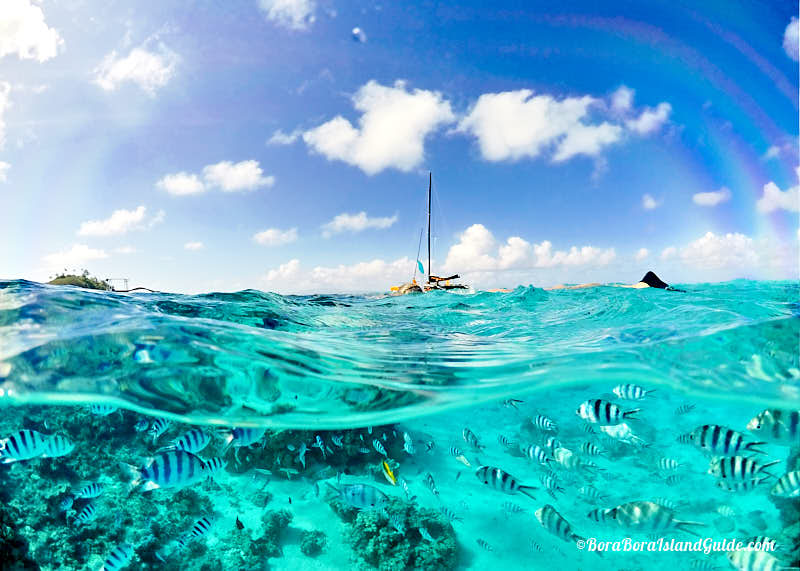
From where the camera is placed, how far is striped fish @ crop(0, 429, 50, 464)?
470cm

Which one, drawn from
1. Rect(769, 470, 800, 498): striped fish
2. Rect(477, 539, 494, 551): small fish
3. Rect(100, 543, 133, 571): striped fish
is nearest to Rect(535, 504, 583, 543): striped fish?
Rect(769, 470, 800, 498): striped fish

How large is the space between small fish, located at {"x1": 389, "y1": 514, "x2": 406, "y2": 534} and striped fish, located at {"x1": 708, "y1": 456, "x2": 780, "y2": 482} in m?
5.78

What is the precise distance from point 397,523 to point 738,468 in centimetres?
600

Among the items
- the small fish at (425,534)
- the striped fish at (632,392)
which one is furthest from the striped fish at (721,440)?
the small fish at (425,534)

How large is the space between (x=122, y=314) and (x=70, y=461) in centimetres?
601

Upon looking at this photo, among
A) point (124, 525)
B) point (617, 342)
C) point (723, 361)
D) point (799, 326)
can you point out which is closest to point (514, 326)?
point (617, 342)

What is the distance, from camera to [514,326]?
457 inches

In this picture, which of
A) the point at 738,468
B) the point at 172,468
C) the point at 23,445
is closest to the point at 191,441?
the point at 172,468

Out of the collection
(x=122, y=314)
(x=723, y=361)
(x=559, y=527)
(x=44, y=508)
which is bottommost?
(x=44, y=508)

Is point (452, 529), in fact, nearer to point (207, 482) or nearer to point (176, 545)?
point (176, 545)

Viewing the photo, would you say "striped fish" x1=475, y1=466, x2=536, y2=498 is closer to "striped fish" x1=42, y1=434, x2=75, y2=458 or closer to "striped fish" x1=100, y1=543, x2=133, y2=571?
"striped fish" x1=100, y1=543, x2=133, y2=571

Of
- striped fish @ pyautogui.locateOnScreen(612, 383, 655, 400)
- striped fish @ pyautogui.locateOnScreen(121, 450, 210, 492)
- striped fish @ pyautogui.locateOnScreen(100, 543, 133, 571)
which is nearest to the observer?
striped fish @ pyautogui.locateOnScreen(121, 450, 210, 492)

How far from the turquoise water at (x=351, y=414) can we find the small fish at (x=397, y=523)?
12 cm

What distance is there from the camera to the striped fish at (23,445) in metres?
4.70
